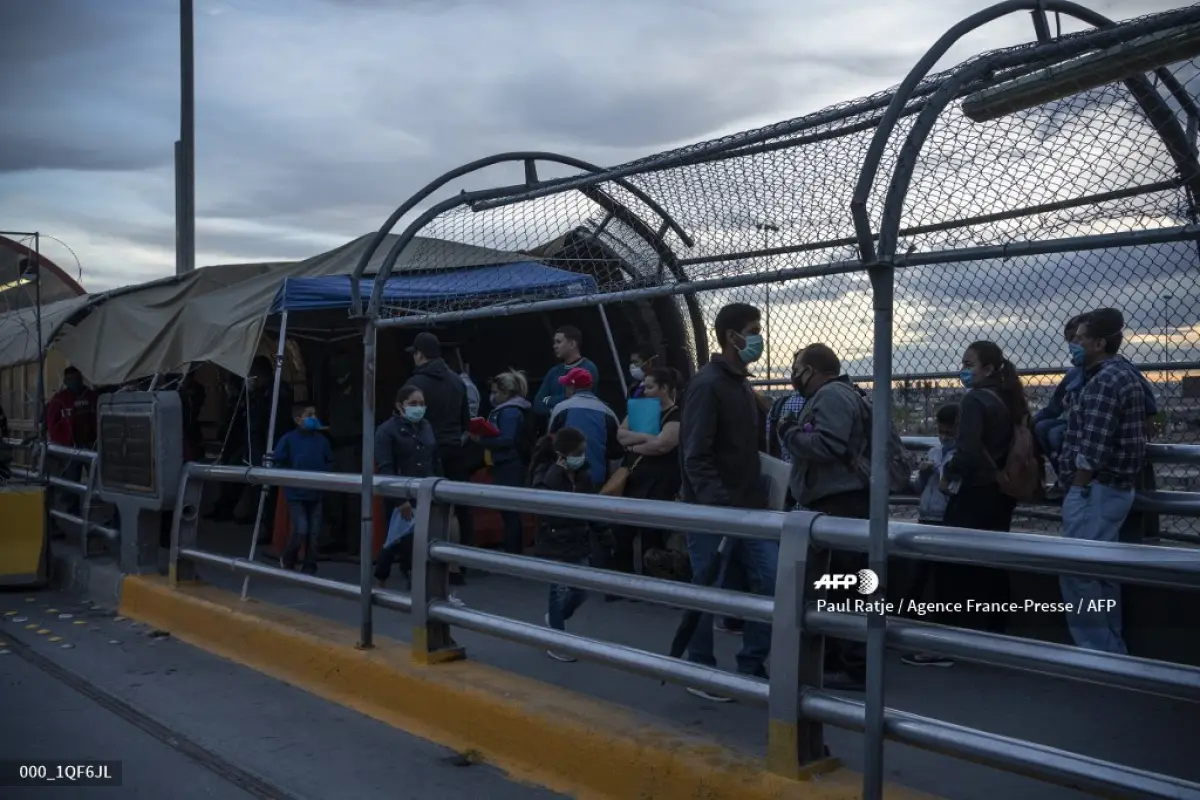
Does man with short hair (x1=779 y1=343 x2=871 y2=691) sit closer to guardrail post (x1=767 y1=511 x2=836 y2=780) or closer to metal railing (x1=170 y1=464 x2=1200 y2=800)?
metal railing (x1=170 y1=464 x2=1200 y2=800)

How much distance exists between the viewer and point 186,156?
615 inches

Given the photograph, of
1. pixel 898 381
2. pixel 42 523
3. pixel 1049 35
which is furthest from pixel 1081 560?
pixel 42 523

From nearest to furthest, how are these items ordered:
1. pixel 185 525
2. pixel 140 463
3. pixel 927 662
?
pixel 927 662
pixel 185 525
pixel 140 463

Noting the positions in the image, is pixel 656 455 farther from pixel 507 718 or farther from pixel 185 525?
pixel 185 525

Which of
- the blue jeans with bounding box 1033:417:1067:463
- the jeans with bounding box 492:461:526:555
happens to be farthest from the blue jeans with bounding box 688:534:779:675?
the jeans with bounding box 492:461:526:555

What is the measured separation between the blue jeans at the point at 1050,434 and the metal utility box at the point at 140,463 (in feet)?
18.3

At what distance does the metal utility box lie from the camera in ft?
25.5

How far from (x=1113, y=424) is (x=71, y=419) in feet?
38.6

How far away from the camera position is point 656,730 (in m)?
4.27

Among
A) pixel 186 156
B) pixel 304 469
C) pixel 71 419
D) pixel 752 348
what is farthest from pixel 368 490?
pixel 186 156

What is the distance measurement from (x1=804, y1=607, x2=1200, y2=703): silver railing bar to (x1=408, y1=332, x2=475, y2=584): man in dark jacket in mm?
5418

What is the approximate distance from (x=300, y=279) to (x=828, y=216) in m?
5.92

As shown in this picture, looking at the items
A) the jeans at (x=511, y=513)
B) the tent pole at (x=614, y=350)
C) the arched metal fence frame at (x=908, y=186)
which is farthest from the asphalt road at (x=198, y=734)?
the tent pole at (x=614, y=350)

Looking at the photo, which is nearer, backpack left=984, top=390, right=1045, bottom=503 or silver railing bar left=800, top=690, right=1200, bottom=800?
silver railing bar left=800, top=690, right=1200, bottom=800
